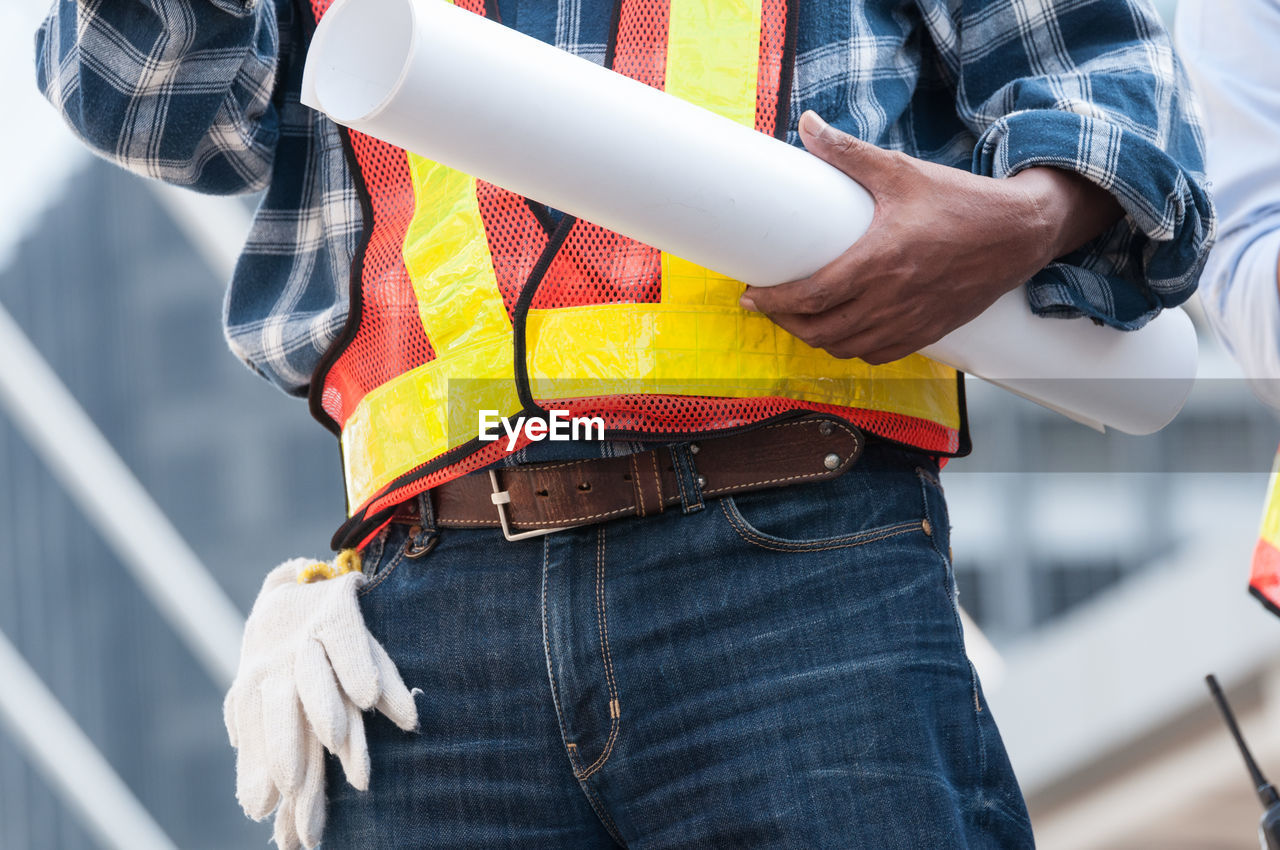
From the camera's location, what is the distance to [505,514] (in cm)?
74

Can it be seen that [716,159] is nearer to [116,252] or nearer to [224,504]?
[224,504]

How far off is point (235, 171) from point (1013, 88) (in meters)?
0.52

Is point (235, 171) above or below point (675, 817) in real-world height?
above

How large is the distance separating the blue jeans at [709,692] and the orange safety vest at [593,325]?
0.05 meters

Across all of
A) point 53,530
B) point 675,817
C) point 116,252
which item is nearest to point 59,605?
point 53,530

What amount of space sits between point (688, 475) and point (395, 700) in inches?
8.6

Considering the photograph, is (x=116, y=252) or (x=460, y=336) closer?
(x=460, y=336)

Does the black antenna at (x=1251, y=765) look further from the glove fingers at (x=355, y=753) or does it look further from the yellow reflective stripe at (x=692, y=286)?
the glove fingers at (x=355, y=753)

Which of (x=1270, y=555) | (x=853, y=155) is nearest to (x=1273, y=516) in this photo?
(x=1270, y=555)

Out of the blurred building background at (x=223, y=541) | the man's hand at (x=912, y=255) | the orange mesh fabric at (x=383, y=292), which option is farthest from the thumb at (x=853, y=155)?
the blurred building background at (x=223, y=541)

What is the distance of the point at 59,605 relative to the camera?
9.21ft

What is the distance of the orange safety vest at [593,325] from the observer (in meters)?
0.71

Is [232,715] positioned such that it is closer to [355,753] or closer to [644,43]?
[355,753]

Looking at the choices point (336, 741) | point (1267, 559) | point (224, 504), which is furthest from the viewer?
point (224, 504)
